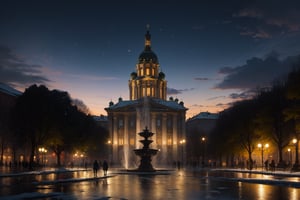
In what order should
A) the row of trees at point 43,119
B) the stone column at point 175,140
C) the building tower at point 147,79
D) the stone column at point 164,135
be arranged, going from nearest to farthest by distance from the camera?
the row of trees at point 43,119 → the stone column at point 164,135 → the stone column at point 175,140 → the building tower at point 147,79

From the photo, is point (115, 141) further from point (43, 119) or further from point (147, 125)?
point (43, 119)

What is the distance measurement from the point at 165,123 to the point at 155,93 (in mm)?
17142

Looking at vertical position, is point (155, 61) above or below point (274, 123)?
above

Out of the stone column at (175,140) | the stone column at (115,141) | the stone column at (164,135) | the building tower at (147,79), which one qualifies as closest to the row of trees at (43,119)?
the stone column at (115,141)

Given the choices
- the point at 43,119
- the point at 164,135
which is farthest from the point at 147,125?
the point at 43,119

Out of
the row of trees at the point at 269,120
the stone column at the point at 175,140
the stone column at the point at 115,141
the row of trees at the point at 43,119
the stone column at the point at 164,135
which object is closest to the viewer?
the row of trees at the point at 269,120

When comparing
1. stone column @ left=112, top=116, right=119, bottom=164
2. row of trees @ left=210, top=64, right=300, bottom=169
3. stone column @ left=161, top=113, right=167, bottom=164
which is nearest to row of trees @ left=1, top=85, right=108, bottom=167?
row of trees @ left=210, top=64, right=300, bottom=169

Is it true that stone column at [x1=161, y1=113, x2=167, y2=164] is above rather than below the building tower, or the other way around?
below

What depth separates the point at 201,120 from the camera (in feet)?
654

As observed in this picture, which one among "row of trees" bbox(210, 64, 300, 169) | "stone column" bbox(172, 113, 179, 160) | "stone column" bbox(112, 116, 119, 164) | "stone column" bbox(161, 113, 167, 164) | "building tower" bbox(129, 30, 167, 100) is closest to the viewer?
"row of trees" bbox(210, 64, 300, 169)

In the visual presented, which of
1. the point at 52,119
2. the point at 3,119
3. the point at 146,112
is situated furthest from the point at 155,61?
the point at 52,119

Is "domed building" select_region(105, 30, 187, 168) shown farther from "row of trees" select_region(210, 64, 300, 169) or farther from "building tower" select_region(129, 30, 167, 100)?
"row of trees" select_region(210, 64, 300, 169)

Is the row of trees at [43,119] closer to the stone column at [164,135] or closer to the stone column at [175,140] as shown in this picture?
the stone column at [164,135]

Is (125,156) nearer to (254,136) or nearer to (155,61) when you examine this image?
(155,61)
